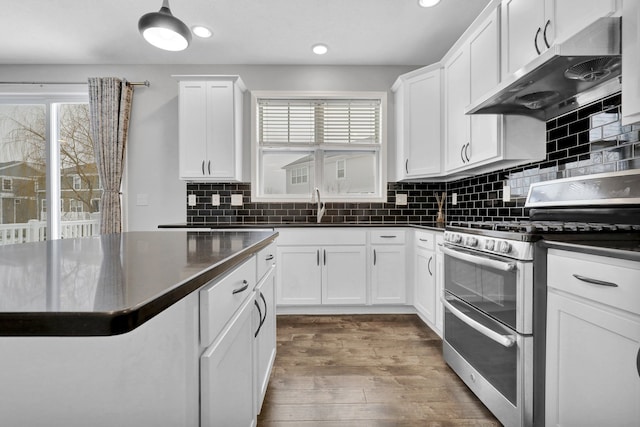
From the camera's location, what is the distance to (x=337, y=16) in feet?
8.93

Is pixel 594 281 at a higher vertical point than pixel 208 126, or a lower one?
lower

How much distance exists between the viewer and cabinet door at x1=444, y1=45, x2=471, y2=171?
2.51 metres

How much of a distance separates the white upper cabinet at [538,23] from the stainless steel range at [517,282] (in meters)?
0.71

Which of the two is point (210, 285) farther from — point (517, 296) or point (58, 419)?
point (517, 296)

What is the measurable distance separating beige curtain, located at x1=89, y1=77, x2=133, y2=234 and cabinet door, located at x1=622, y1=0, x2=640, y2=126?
3941mm

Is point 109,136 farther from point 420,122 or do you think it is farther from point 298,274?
point 420,122

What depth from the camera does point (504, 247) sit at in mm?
1465

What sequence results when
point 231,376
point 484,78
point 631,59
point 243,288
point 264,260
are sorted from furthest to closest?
point 484,78, point 264,260, point 631,59, point 243,288, point 231,376

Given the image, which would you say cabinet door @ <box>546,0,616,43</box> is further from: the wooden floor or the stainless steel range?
the wooden floor

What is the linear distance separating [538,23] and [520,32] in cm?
13

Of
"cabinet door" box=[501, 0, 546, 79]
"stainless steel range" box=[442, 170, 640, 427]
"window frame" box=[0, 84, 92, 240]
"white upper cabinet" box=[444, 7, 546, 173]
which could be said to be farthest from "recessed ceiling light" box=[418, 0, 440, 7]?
"window frame" box=[0, 84, 92, 240]

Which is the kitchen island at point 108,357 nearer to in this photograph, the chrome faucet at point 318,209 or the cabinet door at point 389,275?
the cabinet door at point 389,275

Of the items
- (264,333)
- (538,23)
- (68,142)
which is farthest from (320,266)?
(68,142)

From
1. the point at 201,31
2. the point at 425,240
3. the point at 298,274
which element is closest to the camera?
the point at 425,240
